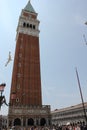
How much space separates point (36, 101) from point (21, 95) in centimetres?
482

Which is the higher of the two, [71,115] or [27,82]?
[27,82]

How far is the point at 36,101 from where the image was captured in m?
51.3

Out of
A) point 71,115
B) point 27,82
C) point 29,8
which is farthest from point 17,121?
point 29,8

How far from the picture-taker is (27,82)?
52.5 m

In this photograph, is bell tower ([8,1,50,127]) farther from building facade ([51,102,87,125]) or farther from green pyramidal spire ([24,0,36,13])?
building facade ([51,102,87,125])

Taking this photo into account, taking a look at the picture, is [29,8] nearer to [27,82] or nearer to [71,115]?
[27,82]

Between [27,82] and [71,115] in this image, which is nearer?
[27,82]

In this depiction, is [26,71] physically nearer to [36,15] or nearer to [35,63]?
[35,63]

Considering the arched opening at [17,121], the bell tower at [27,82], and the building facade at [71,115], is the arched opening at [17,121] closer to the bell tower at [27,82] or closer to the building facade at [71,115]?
the bell tower at [27,82]

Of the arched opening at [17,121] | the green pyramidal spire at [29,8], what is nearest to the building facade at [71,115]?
the arched opening at [17,121]

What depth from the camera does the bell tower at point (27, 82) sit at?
4675 cm

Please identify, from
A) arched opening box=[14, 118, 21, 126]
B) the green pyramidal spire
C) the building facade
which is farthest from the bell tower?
the building facade

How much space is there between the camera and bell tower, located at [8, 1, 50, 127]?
4675cm

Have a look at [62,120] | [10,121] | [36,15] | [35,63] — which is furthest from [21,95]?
[62,120]
